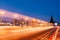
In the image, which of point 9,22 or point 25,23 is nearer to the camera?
point 9,22

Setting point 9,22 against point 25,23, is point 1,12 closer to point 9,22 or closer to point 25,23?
point 9,22

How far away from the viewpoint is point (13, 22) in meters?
67.4

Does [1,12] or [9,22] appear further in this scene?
[9,22]

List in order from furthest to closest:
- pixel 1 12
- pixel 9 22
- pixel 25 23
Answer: pixel 25 23, pixel 9 22, pixel 1 12

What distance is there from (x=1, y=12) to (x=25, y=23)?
29362 mm

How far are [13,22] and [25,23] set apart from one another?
19028mm

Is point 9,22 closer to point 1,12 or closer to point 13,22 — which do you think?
point 13,22

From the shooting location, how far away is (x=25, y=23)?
3388 inches

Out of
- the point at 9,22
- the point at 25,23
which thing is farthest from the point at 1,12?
the point at 25,23

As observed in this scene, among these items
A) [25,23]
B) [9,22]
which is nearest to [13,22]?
[9,22]

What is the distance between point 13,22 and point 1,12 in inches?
416

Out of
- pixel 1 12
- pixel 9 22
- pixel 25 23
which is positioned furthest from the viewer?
pixel 25 23

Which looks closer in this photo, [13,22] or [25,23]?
[13,22]

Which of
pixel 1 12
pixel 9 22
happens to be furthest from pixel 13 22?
pixel 1 12
